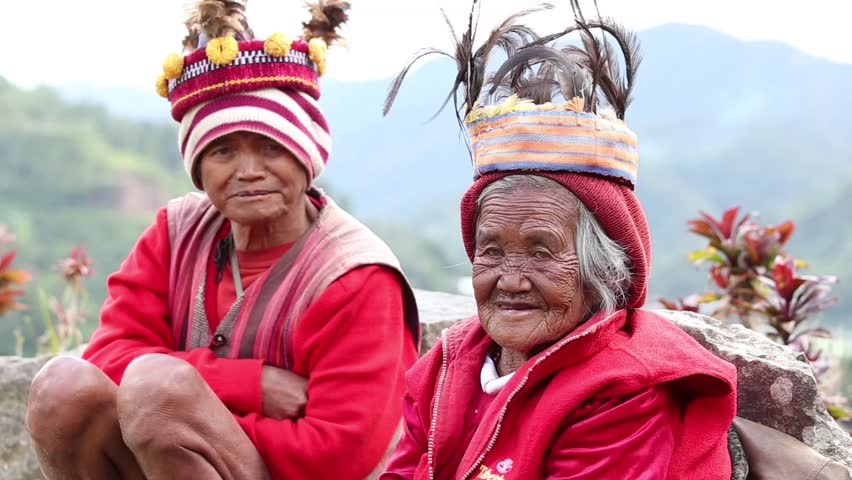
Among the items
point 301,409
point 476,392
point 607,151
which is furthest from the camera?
point 301,409

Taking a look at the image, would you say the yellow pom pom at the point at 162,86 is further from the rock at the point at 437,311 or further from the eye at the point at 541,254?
the eye at the point at 541,254

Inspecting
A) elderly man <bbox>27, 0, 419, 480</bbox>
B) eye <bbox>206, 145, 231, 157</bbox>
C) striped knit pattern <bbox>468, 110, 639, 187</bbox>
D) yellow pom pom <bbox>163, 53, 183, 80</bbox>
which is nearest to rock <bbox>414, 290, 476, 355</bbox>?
elderly man <bbox>27, 0, 419, 480</bbox>

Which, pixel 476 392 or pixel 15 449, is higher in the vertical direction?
pixel 476 392

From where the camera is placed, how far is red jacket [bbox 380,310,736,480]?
2312mm

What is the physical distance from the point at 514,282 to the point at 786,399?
0.94m

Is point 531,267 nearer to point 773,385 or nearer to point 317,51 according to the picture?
point 773,385

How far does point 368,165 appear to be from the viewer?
15422 millimetres

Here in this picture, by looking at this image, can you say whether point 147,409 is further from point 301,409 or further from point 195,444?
point 301,409

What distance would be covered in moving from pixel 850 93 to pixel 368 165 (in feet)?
22.9

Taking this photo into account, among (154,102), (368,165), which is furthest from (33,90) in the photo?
(368,165)

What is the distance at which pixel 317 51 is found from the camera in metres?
3.71

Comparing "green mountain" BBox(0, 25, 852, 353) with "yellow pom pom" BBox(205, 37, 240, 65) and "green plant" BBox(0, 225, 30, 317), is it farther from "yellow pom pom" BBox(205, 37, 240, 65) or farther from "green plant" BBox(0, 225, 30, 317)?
"yellow pom pom" BBox(205, 37, 240, 65)

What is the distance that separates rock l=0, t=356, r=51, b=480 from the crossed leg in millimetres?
1291

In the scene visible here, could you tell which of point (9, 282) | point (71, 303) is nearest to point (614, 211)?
point (9, 282)
